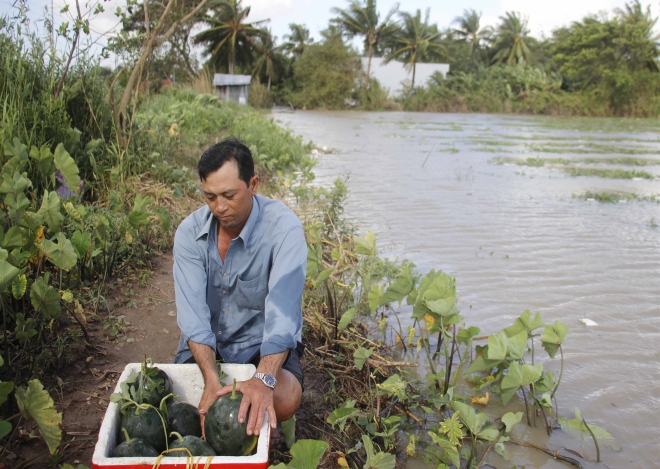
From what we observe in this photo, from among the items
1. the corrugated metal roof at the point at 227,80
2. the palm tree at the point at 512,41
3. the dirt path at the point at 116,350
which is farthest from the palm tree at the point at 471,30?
the dirt path at the point at 116,350

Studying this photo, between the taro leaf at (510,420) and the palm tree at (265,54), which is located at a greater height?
the palm tree at (265,54)

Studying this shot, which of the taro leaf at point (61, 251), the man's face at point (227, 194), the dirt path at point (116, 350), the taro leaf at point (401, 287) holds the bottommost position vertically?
the dirt path at point (116, 350)

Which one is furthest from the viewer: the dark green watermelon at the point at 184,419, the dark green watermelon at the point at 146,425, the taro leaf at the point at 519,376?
the taro leaf at the point at 519,376

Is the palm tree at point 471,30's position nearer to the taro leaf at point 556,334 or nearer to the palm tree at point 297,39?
the palm tree at point 297,39

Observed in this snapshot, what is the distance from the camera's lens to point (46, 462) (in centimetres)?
213

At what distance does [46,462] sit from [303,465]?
110cm

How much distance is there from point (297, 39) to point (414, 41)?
28.9 ft

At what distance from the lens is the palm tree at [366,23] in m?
40.2

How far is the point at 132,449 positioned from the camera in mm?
1645

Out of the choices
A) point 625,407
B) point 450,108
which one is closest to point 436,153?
point 625,407

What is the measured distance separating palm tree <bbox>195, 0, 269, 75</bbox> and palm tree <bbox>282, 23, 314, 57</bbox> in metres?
4.81

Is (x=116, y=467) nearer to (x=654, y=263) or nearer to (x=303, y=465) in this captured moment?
(x=303, y=465)

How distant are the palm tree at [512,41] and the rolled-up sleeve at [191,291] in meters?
44.2

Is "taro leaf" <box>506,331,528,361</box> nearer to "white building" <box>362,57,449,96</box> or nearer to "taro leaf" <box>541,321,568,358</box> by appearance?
"taro leaf" <box>541,321,568,358</box>
